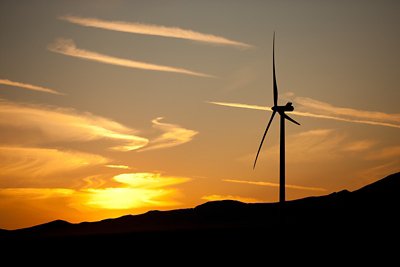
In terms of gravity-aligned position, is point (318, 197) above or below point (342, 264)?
above

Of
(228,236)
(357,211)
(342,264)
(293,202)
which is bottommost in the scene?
(342,264)

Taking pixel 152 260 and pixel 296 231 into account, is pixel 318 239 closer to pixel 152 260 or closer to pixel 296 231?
pixel 296 231

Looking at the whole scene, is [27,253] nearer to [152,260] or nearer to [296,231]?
[152,260]

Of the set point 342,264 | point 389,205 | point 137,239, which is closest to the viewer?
point 342,264

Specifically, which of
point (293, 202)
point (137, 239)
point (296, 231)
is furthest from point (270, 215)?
point (296, 231)

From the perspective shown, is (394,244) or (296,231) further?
(296,231)

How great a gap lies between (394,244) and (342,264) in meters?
14.0

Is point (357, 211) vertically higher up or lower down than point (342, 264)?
higher up

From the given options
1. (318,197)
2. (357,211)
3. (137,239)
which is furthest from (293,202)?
(137,239)

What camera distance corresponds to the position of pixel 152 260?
3617 inches

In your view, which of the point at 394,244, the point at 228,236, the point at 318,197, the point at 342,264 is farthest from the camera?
the point at 318,197

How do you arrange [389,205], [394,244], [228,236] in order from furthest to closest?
[389,205] < [228,236] < [394,244]

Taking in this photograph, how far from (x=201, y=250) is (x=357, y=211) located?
46.6 m

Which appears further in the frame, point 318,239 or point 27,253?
point 27,253
